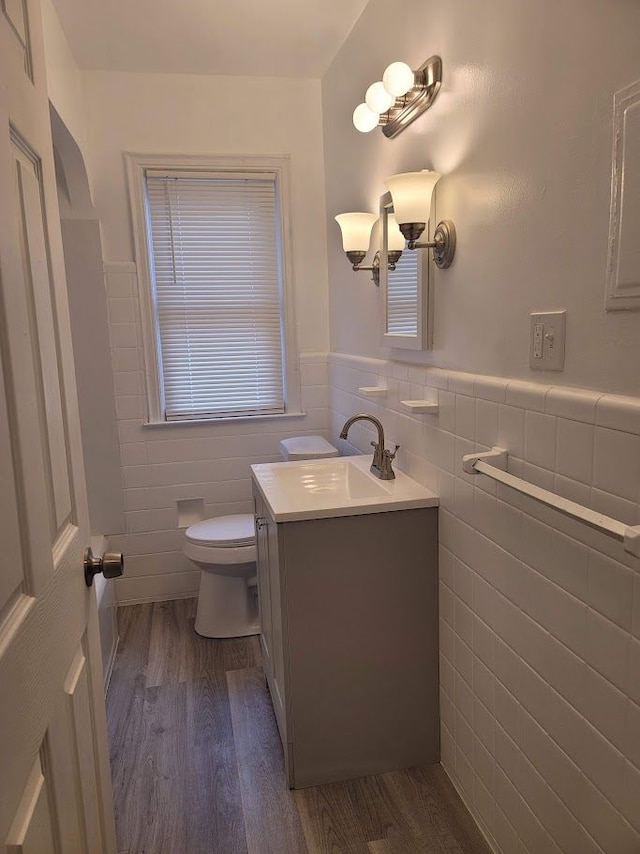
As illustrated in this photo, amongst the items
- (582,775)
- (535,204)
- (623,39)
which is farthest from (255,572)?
(623,39)

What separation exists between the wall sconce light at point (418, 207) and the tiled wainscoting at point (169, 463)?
1603 millimetres

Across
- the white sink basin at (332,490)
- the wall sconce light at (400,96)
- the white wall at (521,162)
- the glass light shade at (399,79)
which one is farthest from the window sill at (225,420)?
the glass light shade at (399,79)

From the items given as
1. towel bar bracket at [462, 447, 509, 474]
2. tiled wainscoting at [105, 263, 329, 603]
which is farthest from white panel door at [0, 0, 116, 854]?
tiled wainscoting at [105, 263, 329, 603]

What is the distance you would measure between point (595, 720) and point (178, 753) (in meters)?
1.47

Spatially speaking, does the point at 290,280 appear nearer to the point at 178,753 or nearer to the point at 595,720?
the point at 178,753

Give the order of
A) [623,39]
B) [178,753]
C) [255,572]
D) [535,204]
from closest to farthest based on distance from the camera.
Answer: [623,39]
[535,204]
[178,753]
[255,572]

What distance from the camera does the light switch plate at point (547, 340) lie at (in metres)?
1.28

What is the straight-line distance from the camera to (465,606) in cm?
177

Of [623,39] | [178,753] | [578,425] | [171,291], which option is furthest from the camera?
[171,291]

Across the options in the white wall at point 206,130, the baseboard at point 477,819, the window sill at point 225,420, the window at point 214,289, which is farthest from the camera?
the window sill at point 225,420

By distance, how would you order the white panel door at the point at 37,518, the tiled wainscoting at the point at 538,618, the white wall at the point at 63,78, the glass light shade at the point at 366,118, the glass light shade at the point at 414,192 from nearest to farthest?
the white panel door at the point at 37,518, the tiled wainscoting at the point at 538,618, the glass light shade at the point at 414,192, the glass light shade at the point at 366,118, the white wall at the point at 63,78

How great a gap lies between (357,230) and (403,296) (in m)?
0.43

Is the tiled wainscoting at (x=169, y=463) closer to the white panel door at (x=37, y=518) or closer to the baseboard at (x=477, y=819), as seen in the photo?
the baseboard at (x=477, y=819)

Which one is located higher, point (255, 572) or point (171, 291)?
point (171, 291)
